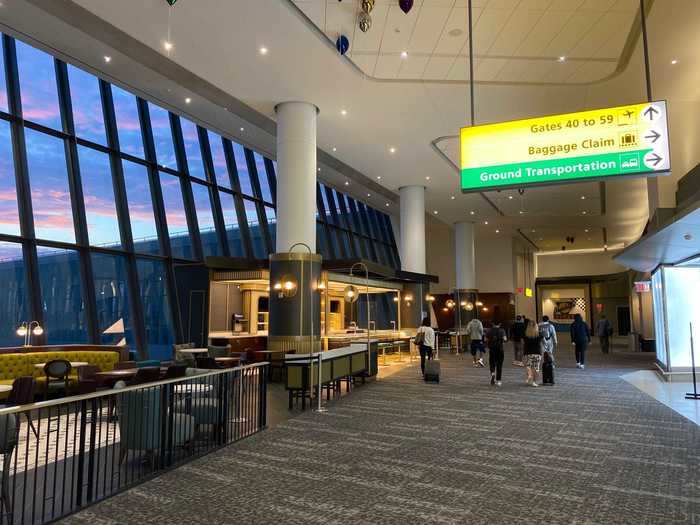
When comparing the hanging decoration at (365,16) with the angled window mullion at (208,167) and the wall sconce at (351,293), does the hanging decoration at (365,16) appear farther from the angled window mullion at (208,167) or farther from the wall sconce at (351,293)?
the angled window mullion at (208,167)

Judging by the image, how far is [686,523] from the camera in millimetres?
3066

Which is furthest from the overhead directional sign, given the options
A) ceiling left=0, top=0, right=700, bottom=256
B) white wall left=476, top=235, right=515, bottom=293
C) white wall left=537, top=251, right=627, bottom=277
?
white wall left=537, top=251, right=627, bottom=277

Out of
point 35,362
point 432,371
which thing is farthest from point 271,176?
point 35,362

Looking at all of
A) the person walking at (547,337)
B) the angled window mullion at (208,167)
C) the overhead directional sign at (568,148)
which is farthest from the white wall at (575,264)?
the overhead directional sign at (568,148)

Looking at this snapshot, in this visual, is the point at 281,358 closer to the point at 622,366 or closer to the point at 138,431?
the point at 138,431

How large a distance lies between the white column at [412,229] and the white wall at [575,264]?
19404 mm

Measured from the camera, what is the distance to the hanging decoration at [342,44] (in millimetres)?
8258

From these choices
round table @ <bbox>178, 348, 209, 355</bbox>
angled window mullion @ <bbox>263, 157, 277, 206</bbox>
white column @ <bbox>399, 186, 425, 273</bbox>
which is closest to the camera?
round table @ <bbox>178, 348, 209, 355</bbox>

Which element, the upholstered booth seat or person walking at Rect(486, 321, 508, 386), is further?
person walking at Rect(486, 321, 508, 386)

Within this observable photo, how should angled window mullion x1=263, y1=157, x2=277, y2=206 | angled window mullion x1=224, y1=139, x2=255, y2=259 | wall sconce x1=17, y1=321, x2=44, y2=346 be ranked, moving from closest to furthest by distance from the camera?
wall sconce x1=17, y1=321, x2=44, y2=346 < angled window mullion x1=224, y1=139, x2=255, y2=259 < angled window mullion x1=263, y1=157, x2=277, y2=206

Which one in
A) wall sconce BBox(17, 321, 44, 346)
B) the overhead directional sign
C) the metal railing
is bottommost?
the metal railing

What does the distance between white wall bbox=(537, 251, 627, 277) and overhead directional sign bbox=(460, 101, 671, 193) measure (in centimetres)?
2957

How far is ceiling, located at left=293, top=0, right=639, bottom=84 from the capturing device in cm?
729

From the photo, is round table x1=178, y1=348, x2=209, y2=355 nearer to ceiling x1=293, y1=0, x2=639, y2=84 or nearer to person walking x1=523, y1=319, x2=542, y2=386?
person walking x1=523, y1=319, x2=542, y2=386
